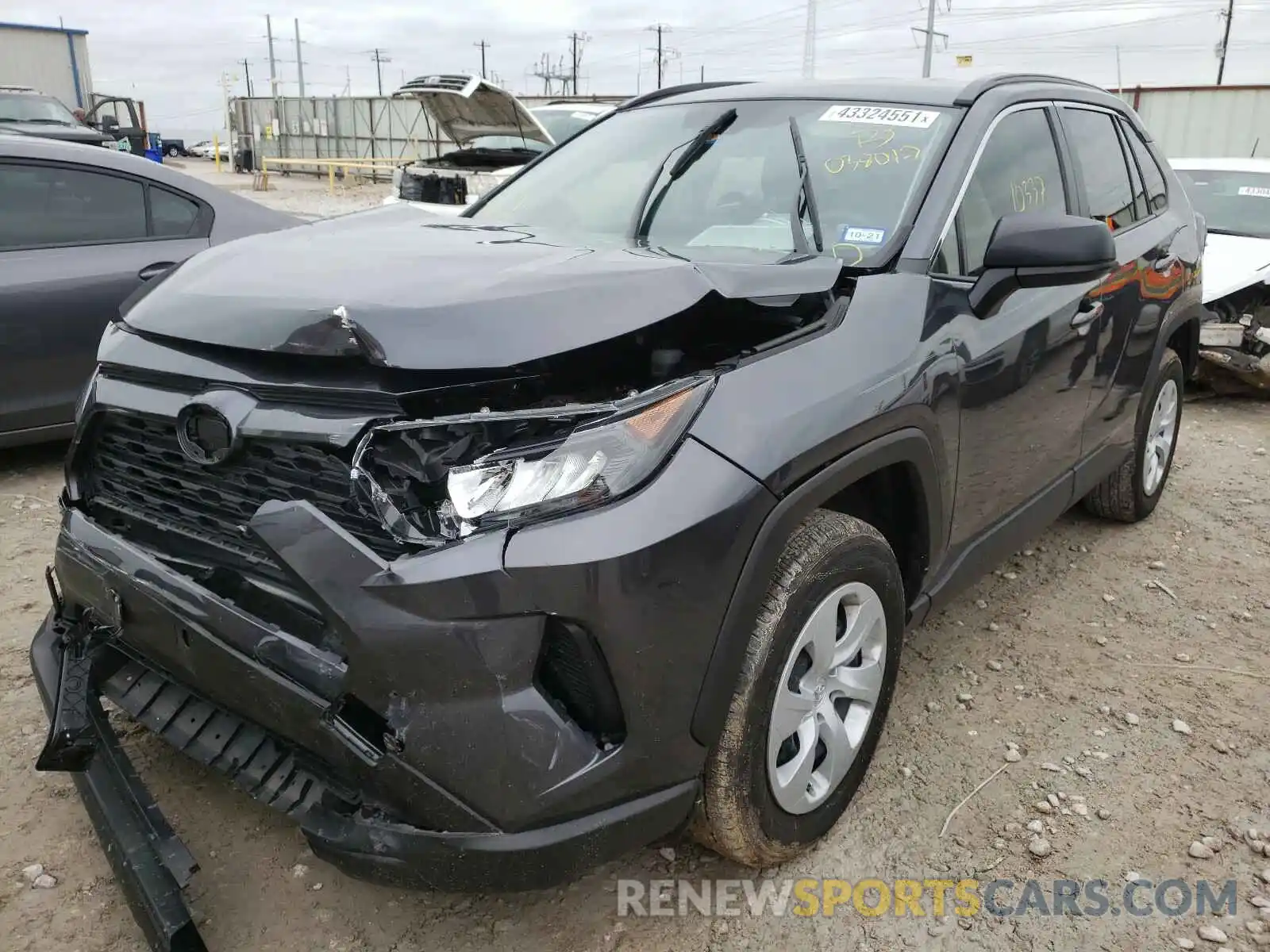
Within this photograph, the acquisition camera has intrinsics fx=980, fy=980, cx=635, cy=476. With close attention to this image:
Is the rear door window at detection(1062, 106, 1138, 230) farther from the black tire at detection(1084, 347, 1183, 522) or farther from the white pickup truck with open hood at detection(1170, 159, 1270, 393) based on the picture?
the white pickup truck with open hood at detection(1170, 159, 1270, 393)

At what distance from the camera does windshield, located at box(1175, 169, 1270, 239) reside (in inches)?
296

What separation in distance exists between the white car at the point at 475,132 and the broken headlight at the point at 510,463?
24.4ft

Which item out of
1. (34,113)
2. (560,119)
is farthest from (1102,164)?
(34,113)

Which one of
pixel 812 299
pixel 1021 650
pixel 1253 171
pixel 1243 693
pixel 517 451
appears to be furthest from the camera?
pixel 1253 171

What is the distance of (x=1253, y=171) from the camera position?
313 inches

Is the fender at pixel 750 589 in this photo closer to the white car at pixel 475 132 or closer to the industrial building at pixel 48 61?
the white car at pixel 475 132

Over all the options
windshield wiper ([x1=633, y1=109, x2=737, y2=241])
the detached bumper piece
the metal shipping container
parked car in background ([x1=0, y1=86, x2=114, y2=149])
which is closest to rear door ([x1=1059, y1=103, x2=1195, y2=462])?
windshield wiper ([x1=633, y1=109, x2=737, y2=241])

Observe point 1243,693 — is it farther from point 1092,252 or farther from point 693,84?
point 693,84

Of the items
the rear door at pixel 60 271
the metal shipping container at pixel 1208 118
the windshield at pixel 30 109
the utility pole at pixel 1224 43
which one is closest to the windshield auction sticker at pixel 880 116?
the rear door at pixel 60 271

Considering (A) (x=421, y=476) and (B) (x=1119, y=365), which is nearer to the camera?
(A) (x=421, y=476)

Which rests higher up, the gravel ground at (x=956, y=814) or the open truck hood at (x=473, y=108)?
the open truck hood at (x=473, y=108)

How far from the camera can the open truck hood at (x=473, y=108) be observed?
9.86m

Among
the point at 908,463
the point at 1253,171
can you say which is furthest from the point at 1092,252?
the point at 1253,171

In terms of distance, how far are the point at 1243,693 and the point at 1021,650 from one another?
67 centimetres
